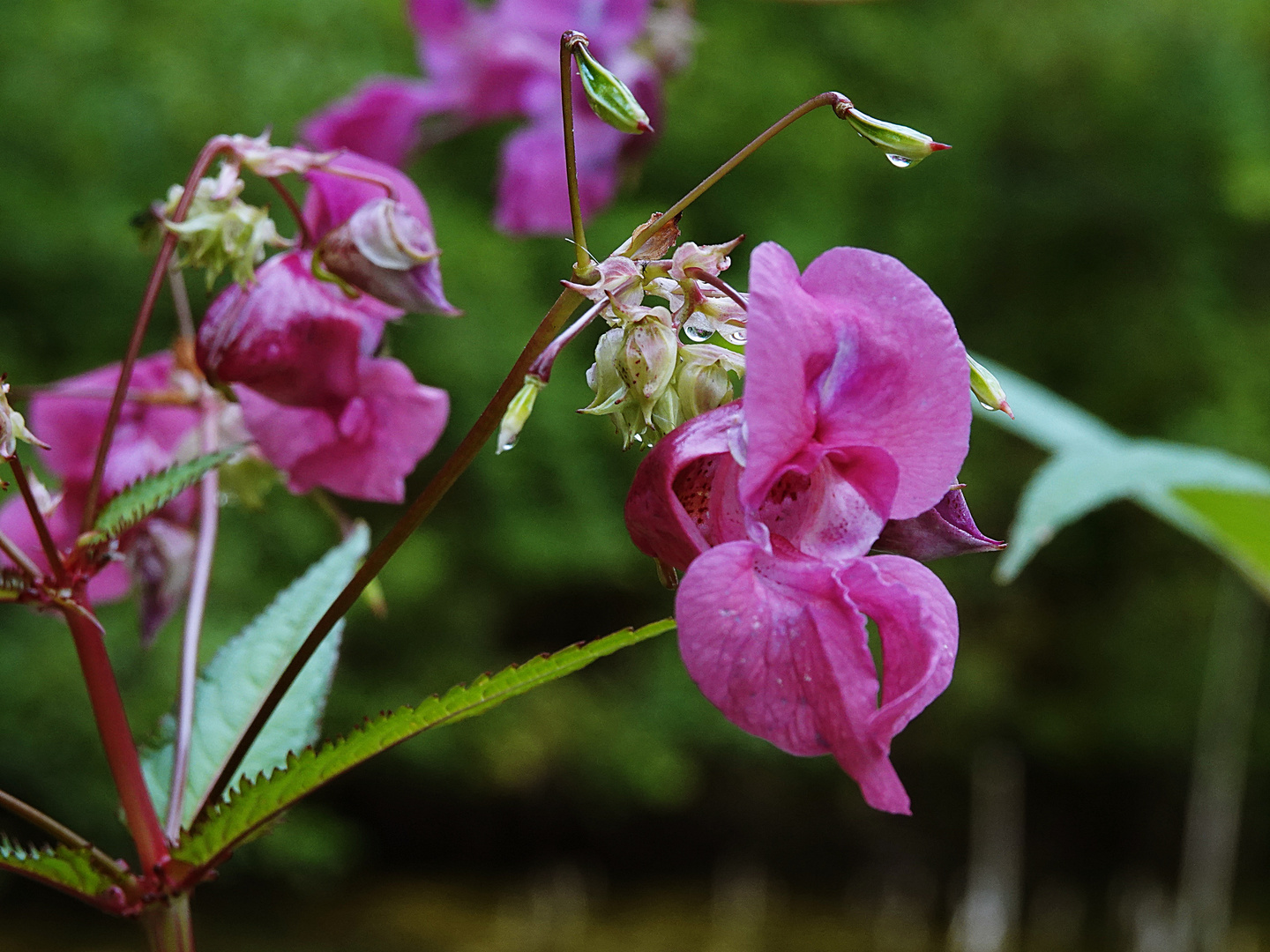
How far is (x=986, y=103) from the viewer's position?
2.98 metres

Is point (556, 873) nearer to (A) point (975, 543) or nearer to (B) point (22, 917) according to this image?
(B) point (22, 917)

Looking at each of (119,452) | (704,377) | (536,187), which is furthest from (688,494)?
(536,187)

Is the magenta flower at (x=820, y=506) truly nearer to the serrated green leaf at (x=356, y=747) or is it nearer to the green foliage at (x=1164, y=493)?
the serrated green leaf at (x=356, y=747)

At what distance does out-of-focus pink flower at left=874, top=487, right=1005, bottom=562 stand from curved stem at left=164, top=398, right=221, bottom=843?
111 mm

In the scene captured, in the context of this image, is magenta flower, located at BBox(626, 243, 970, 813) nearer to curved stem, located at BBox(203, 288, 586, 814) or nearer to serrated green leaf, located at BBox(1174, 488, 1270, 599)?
curved stem, located at BBox(203, 288, 586, 814)

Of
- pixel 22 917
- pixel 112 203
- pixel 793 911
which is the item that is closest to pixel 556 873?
pixel 793 911

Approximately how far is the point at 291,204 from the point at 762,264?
3.6 inches

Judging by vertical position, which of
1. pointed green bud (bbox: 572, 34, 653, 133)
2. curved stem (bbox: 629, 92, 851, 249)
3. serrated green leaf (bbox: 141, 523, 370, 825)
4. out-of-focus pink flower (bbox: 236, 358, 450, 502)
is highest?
pointed green bud (bbox: 572, 34, 653, 133)

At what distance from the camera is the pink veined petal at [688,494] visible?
15cm

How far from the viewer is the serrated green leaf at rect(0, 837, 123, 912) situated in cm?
16

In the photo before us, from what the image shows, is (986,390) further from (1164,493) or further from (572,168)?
(1164,493)

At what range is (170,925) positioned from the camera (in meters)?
0.17

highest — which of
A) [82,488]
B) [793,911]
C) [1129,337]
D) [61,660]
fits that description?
→ [82,488]

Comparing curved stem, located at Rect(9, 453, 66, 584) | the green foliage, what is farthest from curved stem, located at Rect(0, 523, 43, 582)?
the green foliage
